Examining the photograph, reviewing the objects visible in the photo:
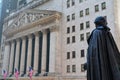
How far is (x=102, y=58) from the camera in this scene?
4.47 m

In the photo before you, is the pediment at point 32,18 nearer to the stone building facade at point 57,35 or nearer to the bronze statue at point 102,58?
the stone building facade at point 57,35

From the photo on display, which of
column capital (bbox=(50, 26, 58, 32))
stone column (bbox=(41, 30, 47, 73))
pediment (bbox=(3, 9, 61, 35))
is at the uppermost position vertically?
pediment (bbox=(3, 9, 61, 35))

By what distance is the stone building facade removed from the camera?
3859 cm

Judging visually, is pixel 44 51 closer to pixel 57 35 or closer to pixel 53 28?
pixel 57 35

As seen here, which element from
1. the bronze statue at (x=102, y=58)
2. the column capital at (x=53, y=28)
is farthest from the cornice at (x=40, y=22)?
the bronze statue at (x=102, y=58)

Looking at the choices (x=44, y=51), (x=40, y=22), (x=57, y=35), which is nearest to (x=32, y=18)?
(x=40, y=22)

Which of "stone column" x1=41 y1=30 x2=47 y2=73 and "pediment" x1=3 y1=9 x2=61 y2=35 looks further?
"pediment" x1=3 y1=9 x2=61 y2=35

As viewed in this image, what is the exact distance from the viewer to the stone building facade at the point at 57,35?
38.6m

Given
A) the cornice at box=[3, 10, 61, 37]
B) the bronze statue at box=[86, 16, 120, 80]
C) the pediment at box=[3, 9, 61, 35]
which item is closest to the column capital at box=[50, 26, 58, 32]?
the cornice at box=[3, 10, 61, 37]

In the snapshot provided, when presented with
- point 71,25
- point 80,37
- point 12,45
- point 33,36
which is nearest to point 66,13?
point 71,25

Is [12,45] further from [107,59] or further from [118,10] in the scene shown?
[107,59]

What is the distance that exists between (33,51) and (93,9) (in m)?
16.4

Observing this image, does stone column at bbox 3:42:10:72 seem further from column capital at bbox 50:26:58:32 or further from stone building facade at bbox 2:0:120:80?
column capital at bbox 50:26:58:32

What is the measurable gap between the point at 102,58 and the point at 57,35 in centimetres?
3888
